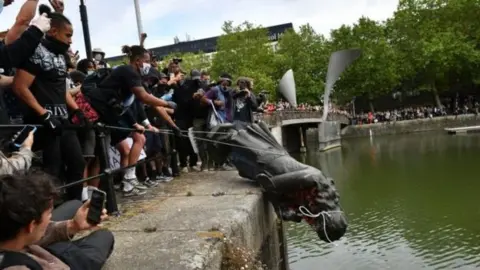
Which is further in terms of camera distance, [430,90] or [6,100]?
[430,90]

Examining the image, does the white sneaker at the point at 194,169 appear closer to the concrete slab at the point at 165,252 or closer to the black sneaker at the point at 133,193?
the black sneaker at the point at 133,193

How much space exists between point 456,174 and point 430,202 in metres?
4.74

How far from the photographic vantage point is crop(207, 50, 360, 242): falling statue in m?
4.88

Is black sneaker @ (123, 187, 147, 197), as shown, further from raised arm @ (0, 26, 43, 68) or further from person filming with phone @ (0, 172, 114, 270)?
person filming with phone @ (0, 172, 114, 270)

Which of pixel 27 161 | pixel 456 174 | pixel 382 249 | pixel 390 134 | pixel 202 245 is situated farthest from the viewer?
pixel 390 134

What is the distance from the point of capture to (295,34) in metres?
52.9

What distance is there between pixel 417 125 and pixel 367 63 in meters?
7.31

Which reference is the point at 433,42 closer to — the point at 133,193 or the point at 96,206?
the point at 133,193

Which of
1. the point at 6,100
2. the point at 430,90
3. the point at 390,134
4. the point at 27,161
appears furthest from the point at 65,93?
the point at 430,90

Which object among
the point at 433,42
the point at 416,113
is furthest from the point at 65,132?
the point at 433,42

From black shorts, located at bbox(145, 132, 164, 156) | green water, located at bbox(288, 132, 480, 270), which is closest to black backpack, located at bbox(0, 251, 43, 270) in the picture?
black shorts, located at bbox(145, 132, 164, 156)

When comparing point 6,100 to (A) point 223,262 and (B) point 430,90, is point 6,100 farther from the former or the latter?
(B) point 430,90

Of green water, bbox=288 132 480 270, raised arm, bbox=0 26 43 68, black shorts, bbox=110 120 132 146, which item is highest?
raised arm, bbox=0 26 43 68

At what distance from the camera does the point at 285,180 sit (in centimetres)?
497
